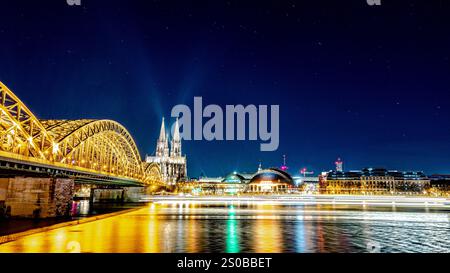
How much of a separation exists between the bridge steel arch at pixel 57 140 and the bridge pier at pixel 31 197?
11.3ft

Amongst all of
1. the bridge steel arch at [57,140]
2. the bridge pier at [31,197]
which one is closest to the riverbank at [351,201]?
the bridge steel arch at [57,140]

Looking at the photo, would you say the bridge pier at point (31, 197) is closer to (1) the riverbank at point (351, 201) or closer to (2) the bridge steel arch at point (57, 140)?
(2) the bridge steel arch at point (57, 140)

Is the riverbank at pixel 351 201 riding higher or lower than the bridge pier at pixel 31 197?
lower

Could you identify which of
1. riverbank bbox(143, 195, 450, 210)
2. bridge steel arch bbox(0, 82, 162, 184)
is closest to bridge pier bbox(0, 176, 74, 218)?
bridge steel arch bbox(0, 82, 162, 184)

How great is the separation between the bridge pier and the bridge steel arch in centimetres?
344

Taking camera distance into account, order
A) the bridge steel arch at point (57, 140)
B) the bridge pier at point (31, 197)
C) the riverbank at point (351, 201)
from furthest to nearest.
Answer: the riverbank at point (351, 201) < the bridge pier at point (31, 197) < the bridge steel arch at point (57, 140)

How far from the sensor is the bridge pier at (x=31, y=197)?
1823 inches

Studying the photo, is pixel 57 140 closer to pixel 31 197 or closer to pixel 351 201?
pixel 31 197

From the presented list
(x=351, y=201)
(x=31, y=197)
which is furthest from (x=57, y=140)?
(x=351, y=201)

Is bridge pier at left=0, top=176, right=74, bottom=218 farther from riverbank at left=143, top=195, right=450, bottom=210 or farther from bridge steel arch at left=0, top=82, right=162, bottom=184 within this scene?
riverbank at left=143, top=195, right=450, bottom=210

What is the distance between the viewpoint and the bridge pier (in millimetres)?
46312
